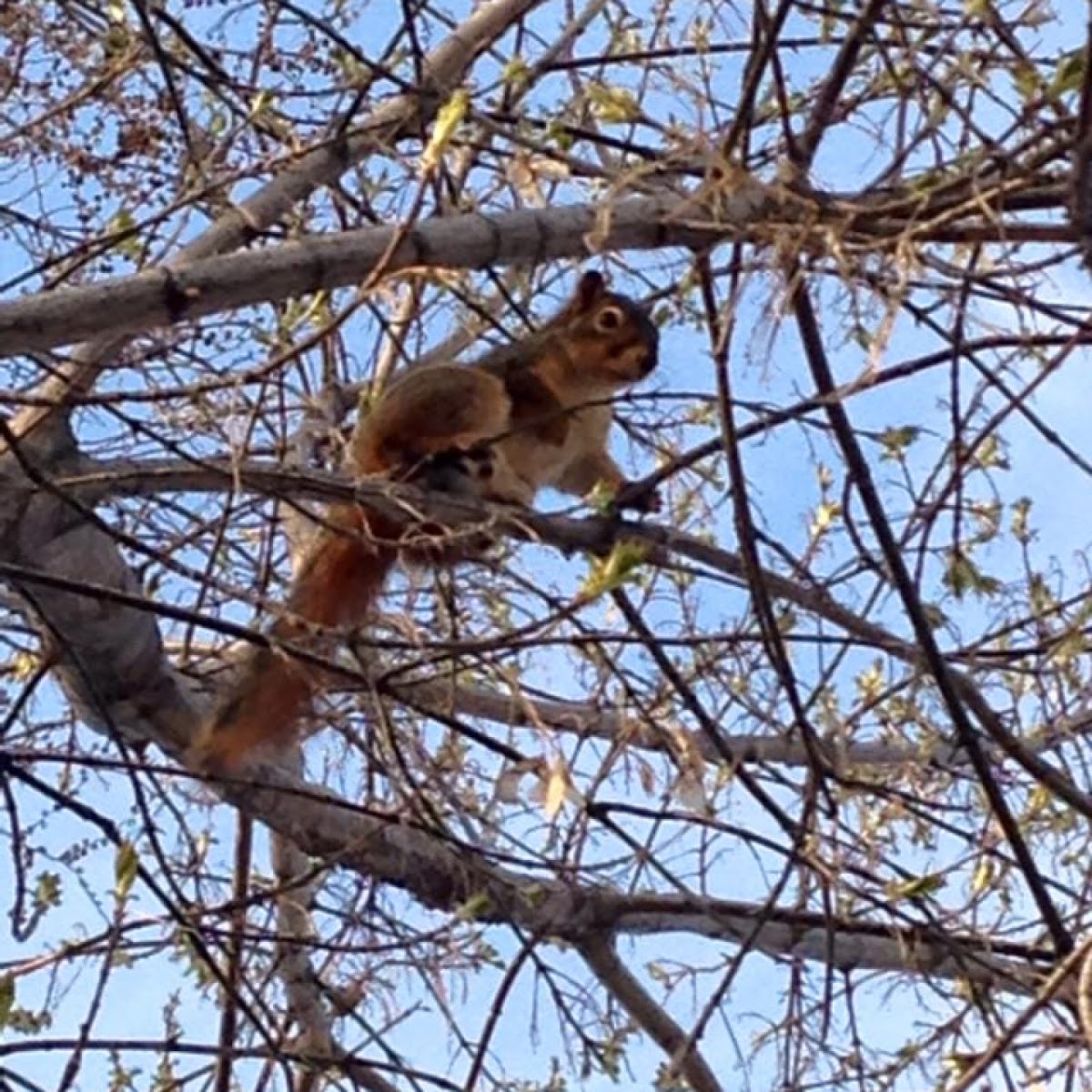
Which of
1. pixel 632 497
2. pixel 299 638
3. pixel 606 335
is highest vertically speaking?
pixel 606 335

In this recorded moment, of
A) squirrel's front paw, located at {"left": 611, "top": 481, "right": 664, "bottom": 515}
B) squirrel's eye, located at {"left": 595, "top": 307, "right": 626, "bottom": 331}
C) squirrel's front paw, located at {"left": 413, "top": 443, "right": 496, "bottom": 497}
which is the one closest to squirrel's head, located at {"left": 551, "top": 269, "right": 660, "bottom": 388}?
squirrel's eye, located at {"left": 595, "top": 307, "right": 626, "bottom": 331}

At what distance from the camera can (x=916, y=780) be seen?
13.3 feet

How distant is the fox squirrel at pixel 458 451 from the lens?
3.64 m

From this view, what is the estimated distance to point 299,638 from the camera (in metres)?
3.51

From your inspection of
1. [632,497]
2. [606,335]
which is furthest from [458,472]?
[632,497]

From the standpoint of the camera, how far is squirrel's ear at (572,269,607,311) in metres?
4.94

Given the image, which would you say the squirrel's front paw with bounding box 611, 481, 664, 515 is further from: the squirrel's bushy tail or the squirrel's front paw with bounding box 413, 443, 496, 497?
the squirrel's front paw with bounding box 413, 443, 496, 497

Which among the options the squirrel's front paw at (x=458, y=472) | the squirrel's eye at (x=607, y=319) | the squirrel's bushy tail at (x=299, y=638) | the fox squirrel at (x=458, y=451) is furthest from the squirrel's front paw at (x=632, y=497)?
the squirrel's eye at (x=607, y=319)

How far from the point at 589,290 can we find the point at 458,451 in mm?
953

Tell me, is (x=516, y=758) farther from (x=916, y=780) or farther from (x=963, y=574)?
(x=916, y=780)

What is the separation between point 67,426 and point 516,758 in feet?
3.10

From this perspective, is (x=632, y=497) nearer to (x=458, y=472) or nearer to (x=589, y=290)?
(x=458, y=472)

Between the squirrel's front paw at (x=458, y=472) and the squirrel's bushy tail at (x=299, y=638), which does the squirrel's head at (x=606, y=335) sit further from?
the squirrel's bushy tail at (x=299, y=638)

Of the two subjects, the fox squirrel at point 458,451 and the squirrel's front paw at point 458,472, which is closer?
the fox squirrel at point 458,451
